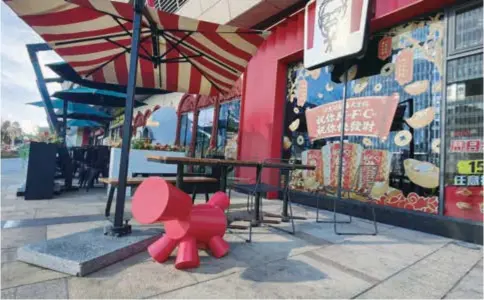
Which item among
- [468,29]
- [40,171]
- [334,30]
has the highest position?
[334,30]

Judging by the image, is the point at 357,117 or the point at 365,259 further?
the point at 357,117

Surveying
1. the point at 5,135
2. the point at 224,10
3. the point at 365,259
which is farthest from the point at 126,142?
the point at 5,135

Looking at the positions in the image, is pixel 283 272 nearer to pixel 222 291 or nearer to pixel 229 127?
pixel 222 291

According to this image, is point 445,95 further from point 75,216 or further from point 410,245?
point 75,216

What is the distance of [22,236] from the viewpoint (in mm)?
2666

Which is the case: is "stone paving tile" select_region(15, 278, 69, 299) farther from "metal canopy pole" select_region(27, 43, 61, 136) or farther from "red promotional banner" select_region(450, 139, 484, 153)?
"metal canopy pole" select_region(27, 43, 61, 136)

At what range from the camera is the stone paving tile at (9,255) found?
6.90 ft

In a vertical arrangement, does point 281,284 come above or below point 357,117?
below

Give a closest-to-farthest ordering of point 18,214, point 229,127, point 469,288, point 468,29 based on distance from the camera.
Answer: point 469,288 < point 18,214 < point 468,29 < point 229,127

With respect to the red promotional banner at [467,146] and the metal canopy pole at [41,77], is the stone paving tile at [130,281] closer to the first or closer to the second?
the red promotional banner at [467,146]

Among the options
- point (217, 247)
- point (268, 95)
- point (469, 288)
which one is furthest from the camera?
point (268, 95)

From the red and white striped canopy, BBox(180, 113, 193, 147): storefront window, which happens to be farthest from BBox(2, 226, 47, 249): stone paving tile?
BBox(180, 113, 193, 147): storefront window

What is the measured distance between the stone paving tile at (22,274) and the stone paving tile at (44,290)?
0.08 meters

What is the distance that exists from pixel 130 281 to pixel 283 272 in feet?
3.84
